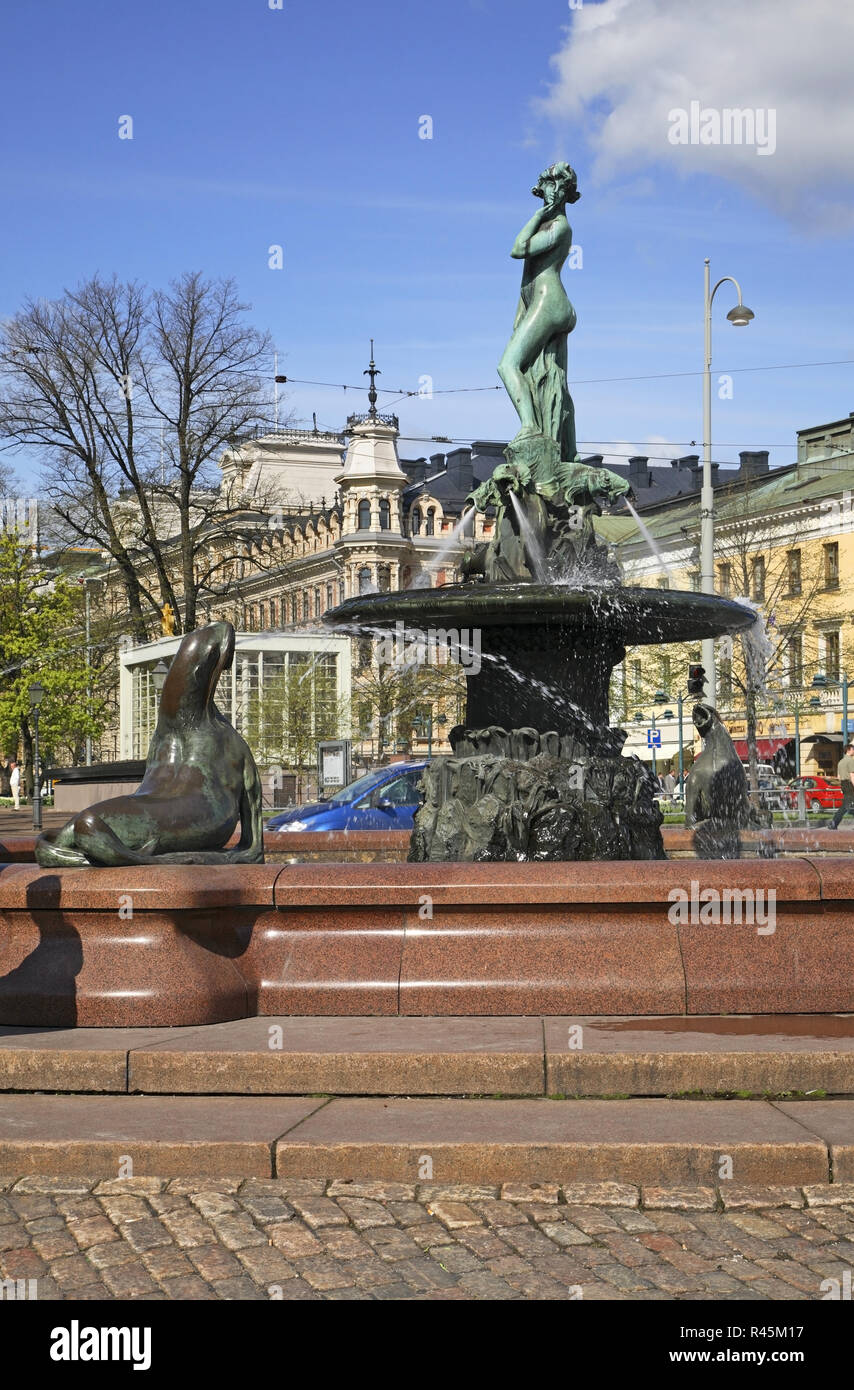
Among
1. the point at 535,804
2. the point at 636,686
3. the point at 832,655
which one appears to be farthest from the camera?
the point at 832,655

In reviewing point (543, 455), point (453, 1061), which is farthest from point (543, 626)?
point (453, 1061)

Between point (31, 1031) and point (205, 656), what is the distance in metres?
2.43

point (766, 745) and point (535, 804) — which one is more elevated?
point (766, 745)

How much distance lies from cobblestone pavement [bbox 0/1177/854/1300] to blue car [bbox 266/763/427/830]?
13.1 meters

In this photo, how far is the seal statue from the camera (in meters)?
8.44

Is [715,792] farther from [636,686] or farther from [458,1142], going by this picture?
[636,686]

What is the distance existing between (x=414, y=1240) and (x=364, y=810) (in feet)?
46.0

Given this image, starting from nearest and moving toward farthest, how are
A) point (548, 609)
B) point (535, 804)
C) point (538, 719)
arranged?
point (548, 609), point (535, 804), point (538, 719)

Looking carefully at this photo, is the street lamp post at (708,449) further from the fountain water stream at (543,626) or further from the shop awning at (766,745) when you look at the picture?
the shop awning at (766,745)

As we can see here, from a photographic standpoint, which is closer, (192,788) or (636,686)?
(192,788)

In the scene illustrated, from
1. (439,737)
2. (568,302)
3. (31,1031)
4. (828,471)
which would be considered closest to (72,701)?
(439,737)

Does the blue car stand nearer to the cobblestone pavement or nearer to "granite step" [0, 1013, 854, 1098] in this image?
"granite step" [0, 1013, 854, 1098]

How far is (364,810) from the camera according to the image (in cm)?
1919

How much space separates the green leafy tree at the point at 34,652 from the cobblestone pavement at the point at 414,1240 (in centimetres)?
4560
